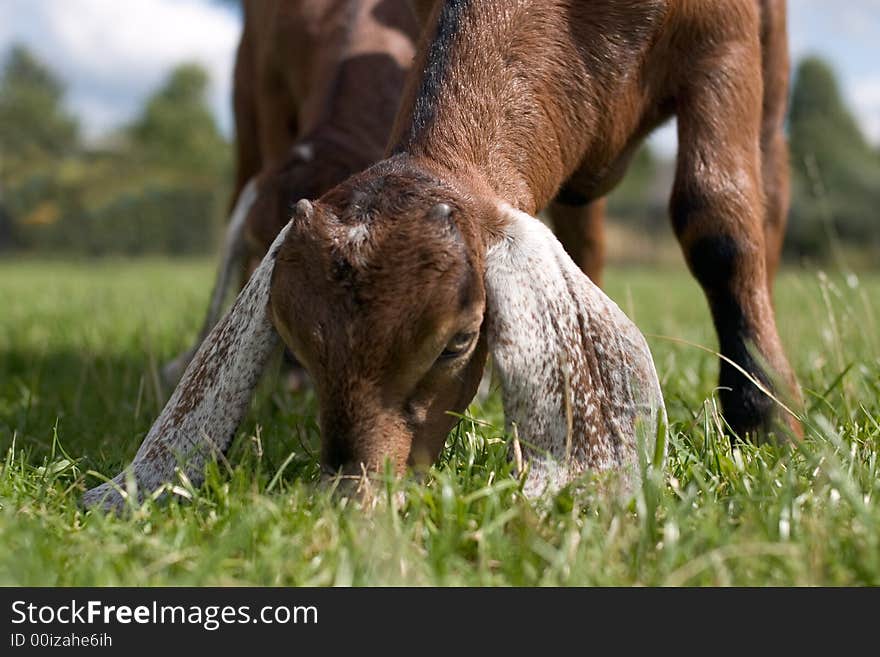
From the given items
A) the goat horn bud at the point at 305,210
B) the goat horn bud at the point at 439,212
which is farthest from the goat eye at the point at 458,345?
the goat horn bud at the point at 305,210

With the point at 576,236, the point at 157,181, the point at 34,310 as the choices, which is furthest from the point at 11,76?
the point at 576,236

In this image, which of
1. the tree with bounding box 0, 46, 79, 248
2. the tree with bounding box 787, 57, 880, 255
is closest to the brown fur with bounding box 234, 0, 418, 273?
the tree with bounding box 787, 57, 880, 255

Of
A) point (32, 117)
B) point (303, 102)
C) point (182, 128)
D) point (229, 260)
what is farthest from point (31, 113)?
point (229, 260)

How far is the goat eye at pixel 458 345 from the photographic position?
2492 millimetres

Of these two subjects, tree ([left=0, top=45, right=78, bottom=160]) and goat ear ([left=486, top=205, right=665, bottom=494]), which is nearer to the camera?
goat ear ([left=486, top=205, right=665, bottom=494])

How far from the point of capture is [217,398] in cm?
274

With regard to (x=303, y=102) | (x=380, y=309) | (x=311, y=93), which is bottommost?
(x=303, y=102)

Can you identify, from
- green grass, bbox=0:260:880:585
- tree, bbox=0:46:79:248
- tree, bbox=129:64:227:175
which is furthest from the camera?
tree, bbox=129:64:227:175

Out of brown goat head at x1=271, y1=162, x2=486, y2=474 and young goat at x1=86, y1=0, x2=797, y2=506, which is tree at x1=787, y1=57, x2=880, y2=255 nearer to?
young goat at x1=86, y1=0, x2=797, y2=506

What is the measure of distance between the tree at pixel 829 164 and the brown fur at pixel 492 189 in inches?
821

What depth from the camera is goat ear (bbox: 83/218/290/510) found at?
2.69 meters

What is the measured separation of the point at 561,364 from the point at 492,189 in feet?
2.02

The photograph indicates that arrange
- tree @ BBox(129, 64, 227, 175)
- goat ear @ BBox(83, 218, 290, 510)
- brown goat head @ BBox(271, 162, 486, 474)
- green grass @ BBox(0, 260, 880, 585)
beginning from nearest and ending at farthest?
green grass @ BBox(0, 260, 880, 585) → brown goat head @ BBox(271, 162, 486, 474) → goat ear @ BBox(83, 218, 290, 510) → tree @ BBox(129, 64, 227, 175)

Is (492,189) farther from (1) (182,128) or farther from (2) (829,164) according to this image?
(1) (182,128)
